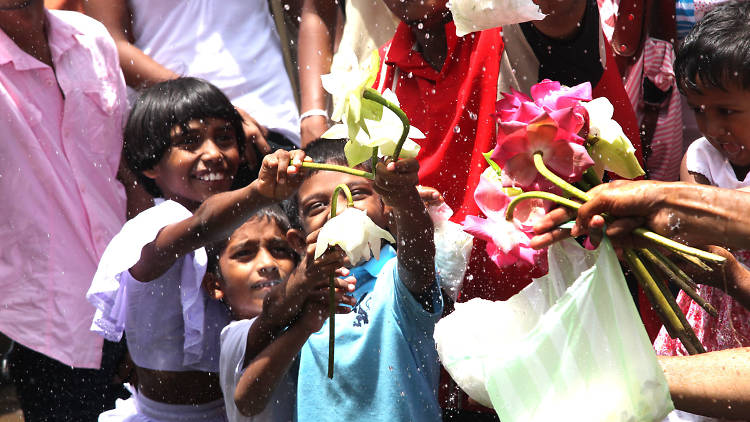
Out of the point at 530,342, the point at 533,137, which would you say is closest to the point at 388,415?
the point at 530,342

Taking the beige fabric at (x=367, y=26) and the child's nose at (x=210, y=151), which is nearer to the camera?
the child's nose at (x=210, y=151)

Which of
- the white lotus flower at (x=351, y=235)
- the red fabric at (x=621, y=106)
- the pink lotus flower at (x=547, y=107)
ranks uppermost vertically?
the pink lotus flower at (x=547, y=107)

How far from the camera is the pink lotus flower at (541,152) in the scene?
191 cm

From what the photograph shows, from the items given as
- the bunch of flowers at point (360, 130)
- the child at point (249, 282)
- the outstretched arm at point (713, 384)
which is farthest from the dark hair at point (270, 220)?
the outstretched arm at point (713, 384)

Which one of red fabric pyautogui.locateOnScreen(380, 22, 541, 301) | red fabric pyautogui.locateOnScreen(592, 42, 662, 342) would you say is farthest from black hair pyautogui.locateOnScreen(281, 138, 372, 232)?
red fabric pyautogui.locateOnScreen(592, 42, 662, 342)

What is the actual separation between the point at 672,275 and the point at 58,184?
2752mm

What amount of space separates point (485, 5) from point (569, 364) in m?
0.83

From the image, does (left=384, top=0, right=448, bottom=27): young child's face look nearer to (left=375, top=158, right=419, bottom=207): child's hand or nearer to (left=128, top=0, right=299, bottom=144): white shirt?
(left=375, top=158, right=419, bottom=207): child's hand

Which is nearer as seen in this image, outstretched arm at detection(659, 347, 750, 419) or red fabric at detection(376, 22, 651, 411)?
outstretched arm at detection(659, 347, 750, 419)

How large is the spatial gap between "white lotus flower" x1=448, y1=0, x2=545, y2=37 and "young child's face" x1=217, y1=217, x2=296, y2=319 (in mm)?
1378

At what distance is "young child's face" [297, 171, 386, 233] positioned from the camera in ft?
9.57

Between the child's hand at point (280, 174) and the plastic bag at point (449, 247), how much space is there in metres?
0.46

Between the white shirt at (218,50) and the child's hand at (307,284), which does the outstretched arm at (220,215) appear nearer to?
the child's hand at (307,284)

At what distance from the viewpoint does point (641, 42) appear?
11.4 feet
